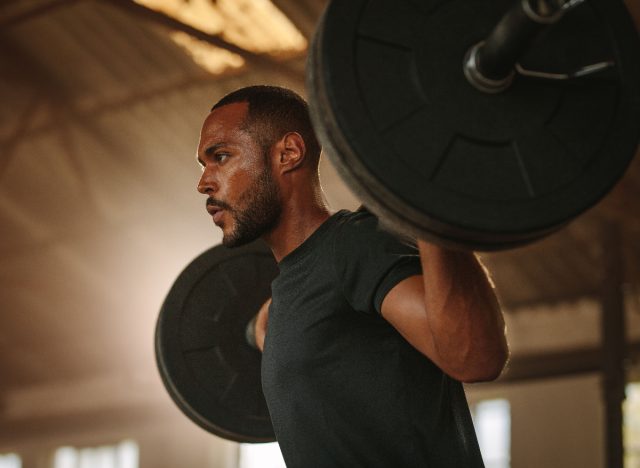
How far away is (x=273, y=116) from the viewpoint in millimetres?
1823

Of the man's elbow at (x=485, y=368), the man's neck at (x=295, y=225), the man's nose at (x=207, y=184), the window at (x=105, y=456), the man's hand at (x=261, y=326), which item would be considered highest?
the window at (x=105, y=456)

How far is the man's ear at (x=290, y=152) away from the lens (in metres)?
1.80

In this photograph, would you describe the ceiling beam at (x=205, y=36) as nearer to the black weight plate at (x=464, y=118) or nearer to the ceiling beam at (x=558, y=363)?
the ceiling beam at (x=558, y=363)

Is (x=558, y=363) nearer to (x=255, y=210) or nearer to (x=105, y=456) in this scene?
(x=105, y=456)

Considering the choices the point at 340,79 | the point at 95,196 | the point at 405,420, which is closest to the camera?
the point at 340,79

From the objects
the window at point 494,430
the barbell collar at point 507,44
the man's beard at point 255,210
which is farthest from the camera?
the window at point 494,430

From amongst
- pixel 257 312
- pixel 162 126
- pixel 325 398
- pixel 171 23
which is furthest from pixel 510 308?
pixel 325 398

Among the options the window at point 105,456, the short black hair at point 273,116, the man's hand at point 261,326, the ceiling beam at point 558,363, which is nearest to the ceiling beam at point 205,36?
the ceiling beam at point 558,363

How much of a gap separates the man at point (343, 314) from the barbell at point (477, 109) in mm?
→ 120

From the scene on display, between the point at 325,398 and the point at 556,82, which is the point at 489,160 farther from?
the point at 325,398

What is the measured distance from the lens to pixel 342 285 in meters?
1.61

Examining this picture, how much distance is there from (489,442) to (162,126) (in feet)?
13.3

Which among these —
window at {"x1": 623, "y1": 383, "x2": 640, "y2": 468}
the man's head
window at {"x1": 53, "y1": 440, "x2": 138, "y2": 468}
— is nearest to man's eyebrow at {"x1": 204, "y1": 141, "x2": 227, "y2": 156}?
the man's head

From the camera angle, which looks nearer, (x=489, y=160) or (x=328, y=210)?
(x=489, y=160)
